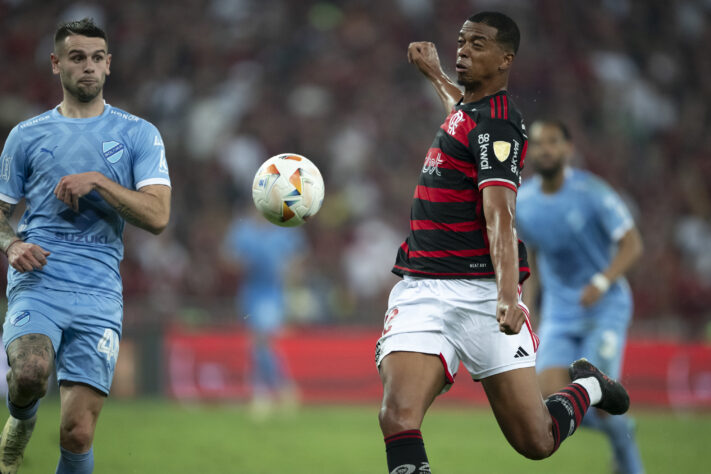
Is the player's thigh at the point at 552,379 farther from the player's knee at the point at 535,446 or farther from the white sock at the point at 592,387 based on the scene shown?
the player's knee at the point at 535,446

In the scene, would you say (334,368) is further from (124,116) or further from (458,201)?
(458,201)

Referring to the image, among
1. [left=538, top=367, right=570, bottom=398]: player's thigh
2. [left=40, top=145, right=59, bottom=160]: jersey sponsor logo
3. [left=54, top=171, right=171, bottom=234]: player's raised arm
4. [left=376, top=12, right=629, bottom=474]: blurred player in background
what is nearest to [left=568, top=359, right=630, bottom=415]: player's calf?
[left=376, top=12, right=629, bottom=474]: blurred player in background

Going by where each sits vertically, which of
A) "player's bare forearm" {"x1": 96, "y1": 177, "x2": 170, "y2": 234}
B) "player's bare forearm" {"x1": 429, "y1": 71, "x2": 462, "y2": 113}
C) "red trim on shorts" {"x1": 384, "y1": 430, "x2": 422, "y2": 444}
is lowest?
"red trim on shorts" {"x1": 384, "y1": 430, "x2": 422, "y2": 444}

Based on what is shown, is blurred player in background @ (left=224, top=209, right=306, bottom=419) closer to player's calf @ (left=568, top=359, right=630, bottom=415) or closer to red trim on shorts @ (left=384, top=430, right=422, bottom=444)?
player's calf @ (left=568, top=359, right=630, bottom=415)

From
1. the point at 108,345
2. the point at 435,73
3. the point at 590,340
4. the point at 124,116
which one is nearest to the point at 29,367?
the point at 108,345

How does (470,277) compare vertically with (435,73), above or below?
below

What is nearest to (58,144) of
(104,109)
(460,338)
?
Result: (104,109)

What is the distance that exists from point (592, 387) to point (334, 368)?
8600 mm

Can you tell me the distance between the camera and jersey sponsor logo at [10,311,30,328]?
16.1ft

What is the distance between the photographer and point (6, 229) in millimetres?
5082

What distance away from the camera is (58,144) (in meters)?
5.18

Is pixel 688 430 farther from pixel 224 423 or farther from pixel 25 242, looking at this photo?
pixel 25 242

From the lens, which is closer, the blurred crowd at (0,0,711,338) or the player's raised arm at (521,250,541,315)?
the player's raised arm at (521,250,541,315)

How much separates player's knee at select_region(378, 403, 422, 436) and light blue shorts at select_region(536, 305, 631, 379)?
311cm
